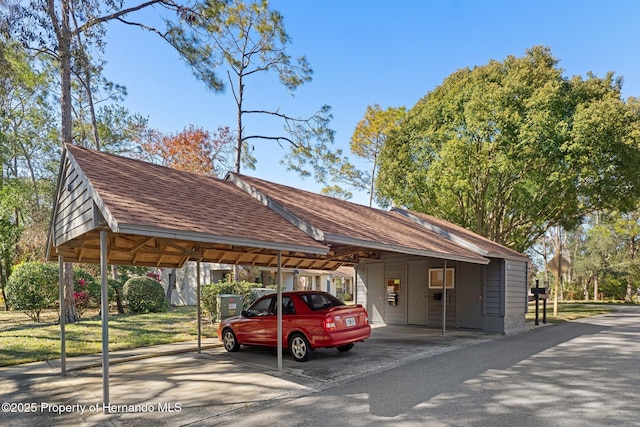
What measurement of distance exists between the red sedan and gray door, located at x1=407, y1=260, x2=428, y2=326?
6.08m

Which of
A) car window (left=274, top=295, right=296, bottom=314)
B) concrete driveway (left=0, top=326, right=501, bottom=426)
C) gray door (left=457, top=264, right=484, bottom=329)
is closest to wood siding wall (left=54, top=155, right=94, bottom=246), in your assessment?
concrete driveway (left=0, top=326, right=501, bottom=426)

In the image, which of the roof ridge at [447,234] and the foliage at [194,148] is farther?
the foliage at [194,148]

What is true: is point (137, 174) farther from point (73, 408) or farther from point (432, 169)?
point (432, 169)

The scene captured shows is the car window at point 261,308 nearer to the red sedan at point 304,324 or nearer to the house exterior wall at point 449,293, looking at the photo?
the red sedan at point 304,324

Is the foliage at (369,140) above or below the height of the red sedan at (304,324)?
above

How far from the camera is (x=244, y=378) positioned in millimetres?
7223

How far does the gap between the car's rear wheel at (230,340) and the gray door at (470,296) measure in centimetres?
815

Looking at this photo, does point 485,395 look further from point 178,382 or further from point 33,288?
point 33,288

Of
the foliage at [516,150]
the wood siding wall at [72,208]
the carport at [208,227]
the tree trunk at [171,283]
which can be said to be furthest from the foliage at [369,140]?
the wood siding wall at [72,208]

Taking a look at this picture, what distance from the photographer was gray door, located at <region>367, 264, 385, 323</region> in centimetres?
1619

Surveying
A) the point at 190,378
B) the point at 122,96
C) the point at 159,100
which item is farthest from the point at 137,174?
the point at 122,96

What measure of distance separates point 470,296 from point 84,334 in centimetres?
1232

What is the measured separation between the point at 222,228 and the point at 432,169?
15.6 meters

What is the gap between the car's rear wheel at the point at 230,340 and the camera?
9.91 m
